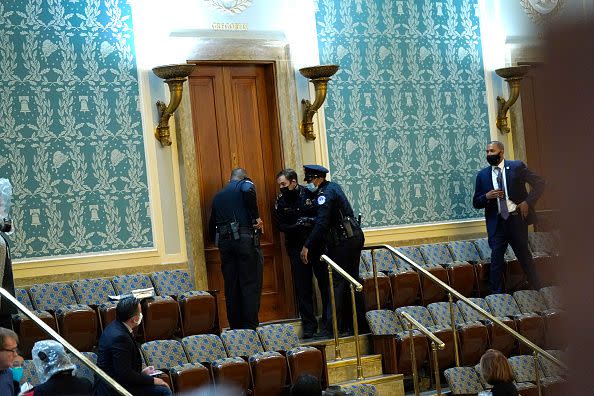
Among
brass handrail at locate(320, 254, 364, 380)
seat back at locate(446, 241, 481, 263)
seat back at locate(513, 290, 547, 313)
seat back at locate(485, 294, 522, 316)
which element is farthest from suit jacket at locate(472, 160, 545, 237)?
brass handrail at locate(320, 254, 364, 380)

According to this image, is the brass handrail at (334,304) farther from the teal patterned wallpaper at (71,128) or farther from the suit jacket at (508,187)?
the suit jacket at (508,187)

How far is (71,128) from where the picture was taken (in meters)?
9.12

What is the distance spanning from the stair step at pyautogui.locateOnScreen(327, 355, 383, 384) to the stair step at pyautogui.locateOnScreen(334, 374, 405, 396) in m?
0.12

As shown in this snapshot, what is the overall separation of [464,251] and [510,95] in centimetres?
206

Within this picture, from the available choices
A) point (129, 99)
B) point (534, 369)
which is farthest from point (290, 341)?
point (129, 99)

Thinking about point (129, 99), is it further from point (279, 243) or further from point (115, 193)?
point (279, 243)

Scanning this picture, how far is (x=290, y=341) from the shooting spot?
8.02m

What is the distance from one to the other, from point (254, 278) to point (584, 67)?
8385 millimetres

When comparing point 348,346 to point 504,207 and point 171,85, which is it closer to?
point 504,207

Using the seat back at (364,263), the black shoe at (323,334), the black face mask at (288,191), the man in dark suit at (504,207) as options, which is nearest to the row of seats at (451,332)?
the black shoe at (323,334)

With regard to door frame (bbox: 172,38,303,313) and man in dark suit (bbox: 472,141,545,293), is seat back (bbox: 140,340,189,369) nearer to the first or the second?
door frame (bbox: 172,38,303,313)

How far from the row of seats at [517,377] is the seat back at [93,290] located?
2.88 meters

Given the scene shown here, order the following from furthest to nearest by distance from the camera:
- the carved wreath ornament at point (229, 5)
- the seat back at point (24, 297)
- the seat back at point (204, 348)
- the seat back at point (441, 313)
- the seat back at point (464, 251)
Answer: the seat back at point (464, 251) < the carved wreath ornament at point (229, 5) < the seat back at point (441, 313) < the seat back at point (24, 297) < the seat back at point (204, 348)

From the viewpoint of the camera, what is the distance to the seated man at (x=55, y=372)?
19.0 feet
